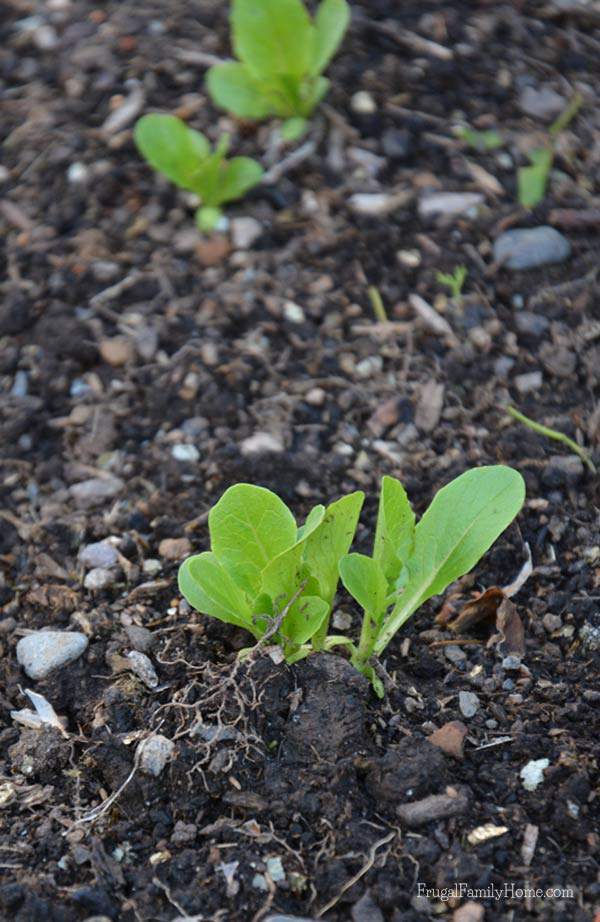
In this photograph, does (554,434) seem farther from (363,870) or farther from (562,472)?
(363,870)

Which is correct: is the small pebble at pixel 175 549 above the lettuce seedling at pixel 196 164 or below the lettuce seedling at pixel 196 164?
below

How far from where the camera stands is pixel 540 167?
8.91 feet

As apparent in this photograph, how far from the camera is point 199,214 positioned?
2.72m

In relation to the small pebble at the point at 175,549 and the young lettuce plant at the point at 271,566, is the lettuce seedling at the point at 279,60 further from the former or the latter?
the young lettuce plant at the point at 271,566

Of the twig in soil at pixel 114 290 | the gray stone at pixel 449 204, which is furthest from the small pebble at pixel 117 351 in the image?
the gray stone at pixel 449 204

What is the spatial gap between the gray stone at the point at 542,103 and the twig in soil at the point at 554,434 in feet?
3.28

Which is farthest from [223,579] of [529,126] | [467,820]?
[529,126]

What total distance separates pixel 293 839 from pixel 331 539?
1.50ft

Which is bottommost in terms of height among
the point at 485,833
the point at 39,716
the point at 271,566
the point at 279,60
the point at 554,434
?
the point at 39,716

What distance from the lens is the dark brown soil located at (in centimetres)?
158

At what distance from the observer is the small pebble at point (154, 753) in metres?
1.66

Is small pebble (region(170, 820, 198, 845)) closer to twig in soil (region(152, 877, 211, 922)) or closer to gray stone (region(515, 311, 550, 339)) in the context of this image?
twig in soil (region(152, 877, 211, 922))

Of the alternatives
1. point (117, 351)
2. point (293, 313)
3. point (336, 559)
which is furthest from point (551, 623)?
point (117, 351)

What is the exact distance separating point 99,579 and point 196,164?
1.16 meters
